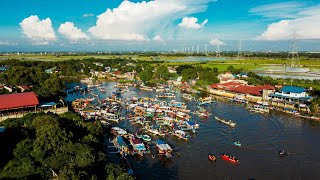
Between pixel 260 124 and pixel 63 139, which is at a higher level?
pixel 63 139

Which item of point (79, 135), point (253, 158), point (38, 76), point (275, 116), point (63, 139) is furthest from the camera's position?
point (38, 76)

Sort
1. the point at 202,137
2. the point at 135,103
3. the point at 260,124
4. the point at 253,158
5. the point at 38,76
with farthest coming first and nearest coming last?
the point at 38,76, the point at 135,103, the point at 260,124, the point at 202,137, the point at 253,158

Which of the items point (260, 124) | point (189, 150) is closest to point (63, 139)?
point (189, 150)

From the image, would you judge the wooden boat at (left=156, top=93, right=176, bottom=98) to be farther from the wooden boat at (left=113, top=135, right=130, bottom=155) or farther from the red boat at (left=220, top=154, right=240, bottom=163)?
the red boat at (left=220, top=154, right=240, bottom=163)

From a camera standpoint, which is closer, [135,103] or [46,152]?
[46,152]

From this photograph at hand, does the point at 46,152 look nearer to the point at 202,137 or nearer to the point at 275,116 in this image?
the point at 202,137

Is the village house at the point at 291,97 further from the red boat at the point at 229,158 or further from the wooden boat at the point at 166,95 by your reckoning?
the red boat at the point at 229,158

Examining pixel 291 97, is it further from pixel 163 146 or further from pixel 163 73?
pixel 163 73
